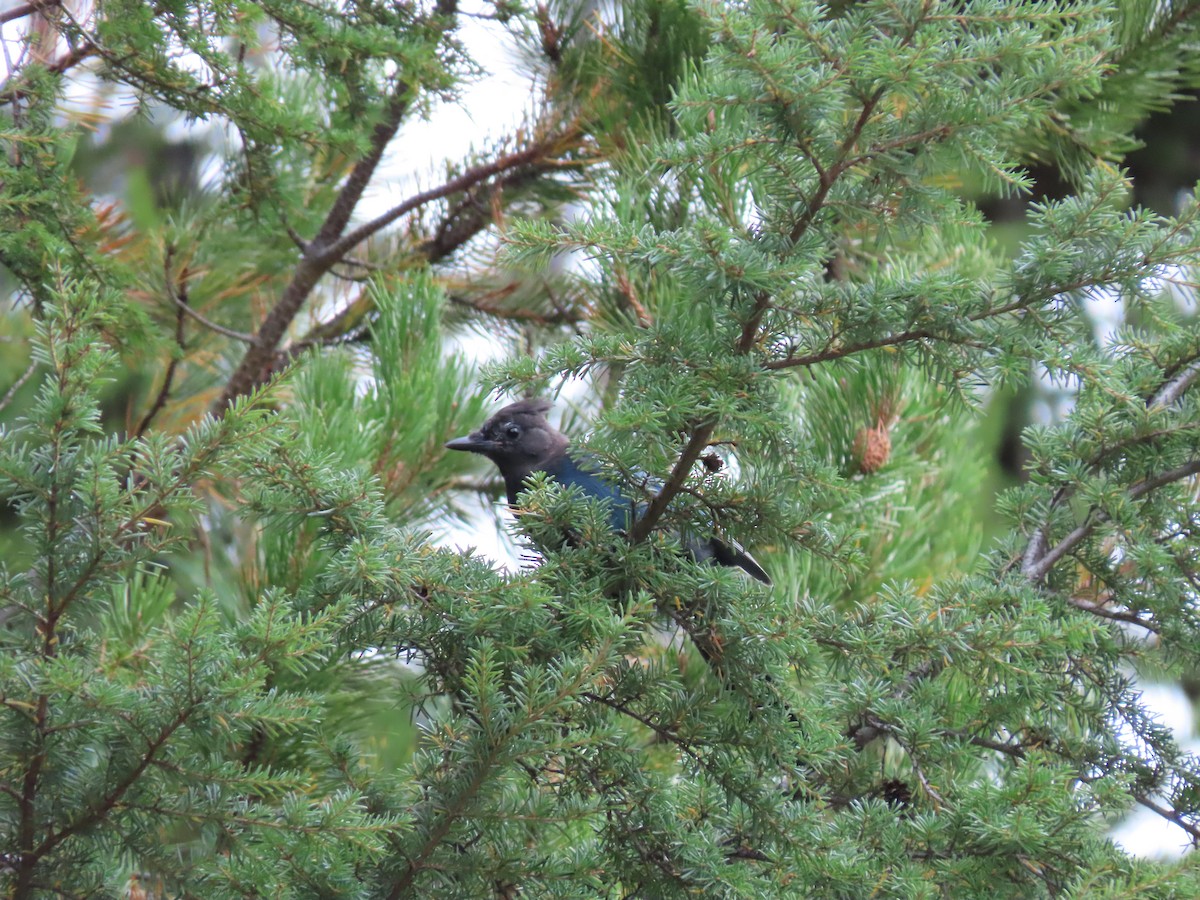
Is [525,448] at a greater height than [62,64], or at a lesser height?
greater

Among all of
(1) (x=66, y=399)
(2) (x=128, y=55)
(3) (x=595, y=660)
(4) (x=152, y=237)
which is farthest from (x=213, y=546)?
(3) (x=595, y=660)

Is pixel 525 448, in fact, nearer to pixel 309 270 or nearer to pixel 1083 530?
pixel 309 270

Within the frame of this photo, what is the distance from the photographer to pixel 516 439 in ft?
9.80

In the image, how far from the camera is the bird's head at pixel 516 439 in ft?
9.62

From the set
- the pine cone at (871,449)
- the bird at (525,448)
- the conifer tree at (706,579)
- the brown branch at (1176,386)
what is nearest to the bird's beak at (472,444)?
the bird at (525,448)

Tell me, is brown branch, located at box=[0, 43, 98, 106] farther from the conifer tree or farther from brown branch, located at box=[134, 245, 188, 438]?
brown branch, located at box=[134, 245, 188, 438]

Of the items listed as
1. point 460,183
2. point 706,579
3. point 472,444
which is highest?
point 460,183

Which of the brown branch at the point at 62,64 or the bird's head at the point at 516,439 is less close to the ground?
the bird's head at the point at 516,439

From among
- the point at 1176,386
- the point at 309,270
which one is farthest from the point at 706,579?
the point at 309,270

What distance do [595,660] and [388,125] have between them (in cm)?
211

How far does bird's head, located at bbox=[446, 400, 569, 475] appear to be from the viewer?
2932 mm

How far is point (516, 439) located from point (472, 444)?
6.2 inches

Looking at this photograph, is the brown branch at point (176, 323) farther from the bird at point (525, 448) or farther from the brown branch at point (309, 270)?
the bird at point (525, 448)

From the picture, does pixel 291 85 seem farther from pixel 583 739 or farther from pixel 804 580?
pixel 583 739
